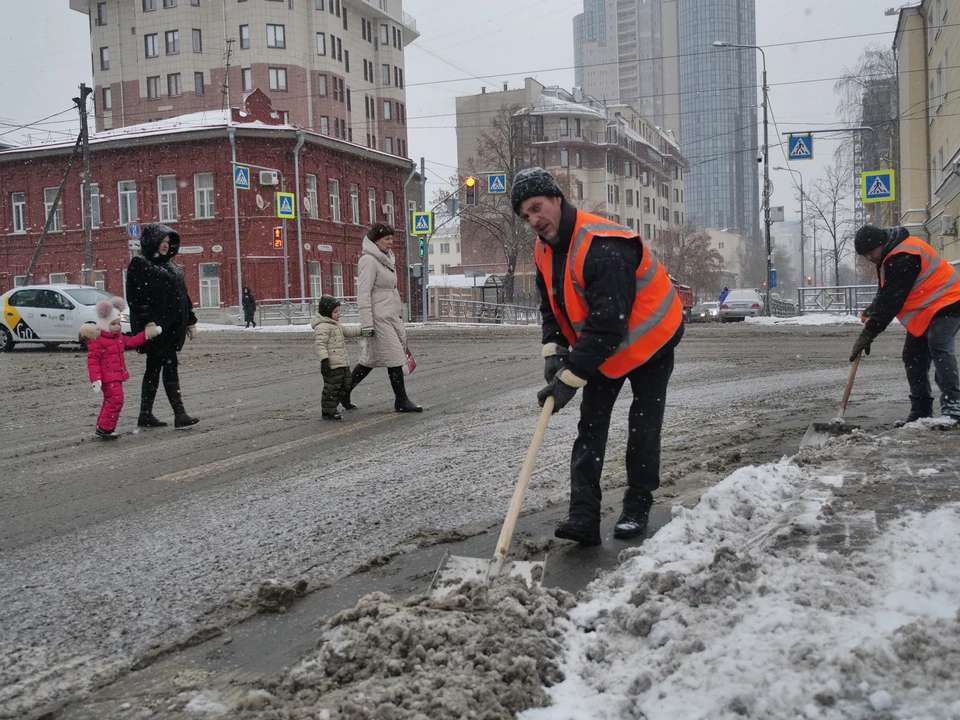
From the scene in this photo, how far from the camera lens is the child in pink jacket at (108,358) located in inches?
300

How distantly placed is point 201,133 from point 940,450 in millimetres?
36924

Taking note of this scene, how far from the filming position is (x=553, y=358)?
431cm

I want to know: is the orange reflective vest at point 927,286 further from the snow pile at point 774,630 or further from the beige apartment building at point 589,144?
the beige apartment building at point 589,144

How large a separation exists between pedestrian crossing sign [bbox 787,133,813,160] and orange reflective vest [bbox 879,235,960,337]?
21564mm

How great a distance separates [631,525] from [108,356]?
17.3 ft

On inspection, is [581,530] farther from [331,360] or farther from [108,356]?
[108,356]

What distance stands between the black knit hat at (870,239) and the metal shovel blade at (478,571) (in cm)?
431

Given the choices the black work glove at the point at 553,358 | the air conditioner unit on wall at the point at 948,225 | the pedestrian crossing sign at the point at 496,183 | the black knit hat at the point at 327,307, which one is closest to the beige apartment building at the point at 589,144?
the pedestrian crossing sign at the point at 496,183

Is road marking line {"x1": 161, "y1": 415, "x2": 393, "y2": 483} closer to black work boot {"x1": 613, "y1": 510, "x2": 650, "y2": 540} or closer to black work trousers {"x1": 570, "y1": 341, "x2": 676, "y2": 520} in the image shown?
black work trousers {"x1": 570, "y1": 341, "x2": 676, "y2": 520}

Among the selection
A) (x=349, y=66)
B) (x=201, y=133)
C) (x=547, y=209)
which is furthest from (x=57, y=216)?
(x=547, y=209)

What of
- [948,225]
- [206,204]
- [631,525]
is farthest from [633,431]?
[206,204]

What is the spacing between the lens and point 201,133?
37875mm

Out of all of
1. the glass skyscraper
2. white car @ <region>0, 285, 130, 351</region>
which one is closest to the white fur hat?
white car @ <region>0, 285, 130, 351</region>

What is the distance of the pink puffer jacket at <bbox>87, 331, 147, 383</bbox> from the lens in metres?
7.70
